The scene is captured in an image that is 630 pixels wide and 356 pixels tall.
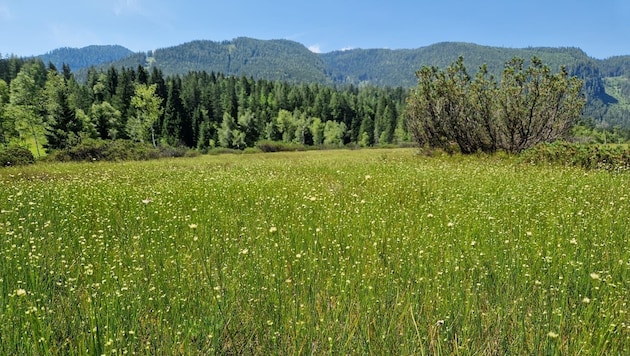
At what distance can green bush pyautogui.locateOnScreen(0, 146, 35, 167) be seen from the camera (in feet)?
73.7

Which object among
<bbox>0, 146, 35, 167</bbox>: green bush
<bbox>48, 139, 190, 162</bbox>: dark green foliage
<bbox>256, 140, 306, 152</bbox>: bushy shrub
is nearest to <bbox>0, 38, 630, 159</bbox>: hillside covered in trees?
<bbox>48, 139, 190, 162</bbox>: dark green foliage

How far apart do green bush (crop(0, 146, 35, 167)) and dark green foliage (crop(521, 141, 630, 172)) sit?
93.3 ft

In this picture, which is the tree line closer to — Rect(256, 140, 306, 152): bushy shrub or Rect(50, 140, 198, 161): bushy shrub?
Rect(50, 140, 198, 161): bushy shrub

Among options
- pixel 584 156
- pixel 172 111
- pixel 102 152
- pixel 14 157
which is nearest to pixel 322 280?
pixel 584 156

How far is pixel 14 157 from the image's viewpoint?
75.7 feet

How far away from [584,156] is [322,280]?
14.1 m

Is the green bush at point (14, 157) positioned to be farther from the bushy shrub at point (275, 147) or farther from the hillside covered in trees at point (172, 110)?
the bushy shrub at point (275, 147)

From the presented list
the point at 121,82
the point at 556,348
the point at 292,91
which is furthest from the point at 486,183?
the point at 292,91

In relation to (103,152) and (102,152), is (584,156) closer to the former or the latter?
(103,152)

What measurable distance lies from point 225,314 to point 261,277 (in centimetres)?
68

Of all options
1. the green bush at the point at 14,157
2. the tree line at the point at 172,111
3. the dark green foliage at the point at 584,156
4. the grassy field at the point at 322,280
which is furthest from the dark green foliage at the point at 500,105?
the tree line at the point at 172,111

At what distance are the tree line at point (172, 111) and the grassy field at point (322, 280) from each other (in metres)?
39.8

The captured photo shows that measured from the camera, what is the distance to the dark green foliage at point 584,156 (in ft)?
40.8

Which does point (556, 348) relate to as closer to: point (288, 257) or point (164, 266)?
point (288, 257)
